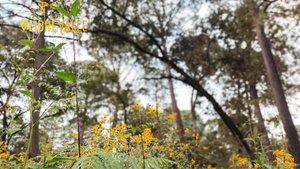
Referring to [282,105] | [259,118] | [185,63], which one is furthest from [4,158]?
[259,118]

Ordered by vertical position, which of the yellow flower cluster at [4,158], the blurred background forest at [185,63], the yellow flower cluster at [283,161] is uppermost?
the blurred background forest at [185,63]

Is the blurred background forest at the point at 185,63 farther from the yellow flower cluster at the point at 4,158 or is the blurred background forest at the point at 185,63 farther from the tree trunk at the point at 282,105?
the yellow flower cluster at the point at 4,158

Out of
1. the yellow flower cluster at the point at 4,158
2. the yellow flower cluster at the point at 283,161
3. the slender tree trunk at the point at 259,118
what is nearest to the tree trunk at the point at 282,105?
the slender tree trunk at the point at 259,118

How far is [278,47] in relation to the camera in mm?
7867

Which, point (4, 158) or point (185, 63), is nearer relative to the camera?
point (4, 158)

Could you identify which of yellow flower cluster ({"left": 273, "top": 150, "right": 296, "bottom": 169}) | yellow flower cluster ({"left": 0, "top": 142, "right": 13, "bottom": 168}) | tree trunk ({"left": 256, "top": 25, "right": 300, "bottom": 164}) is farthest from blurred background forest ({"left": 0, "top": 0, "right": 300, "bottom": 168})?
yellow flower cluster ({"left": 273, "top": 150, "right": 296, "bottom": 169})

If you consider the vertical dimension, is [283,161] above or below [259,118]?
below

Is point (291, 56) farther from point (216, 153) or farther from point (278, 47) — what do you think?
point (216, 153)

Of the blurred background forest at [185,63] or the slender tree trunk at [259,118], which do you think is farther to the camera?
the slender tree trunk at [259,118]

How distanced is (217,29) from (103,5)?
3487mm

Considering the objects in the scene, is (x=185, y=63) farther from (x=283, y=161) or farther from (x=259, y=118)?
(x=283, y=161)

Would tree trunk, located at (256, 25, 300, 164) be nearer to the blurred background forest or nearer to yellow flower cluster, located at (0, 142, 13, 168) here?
the blurred background forest

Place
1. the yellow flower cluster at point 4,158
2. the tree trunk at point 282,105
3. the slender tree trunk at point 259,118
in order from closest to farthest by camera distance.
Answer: the yellow flower cluster at point 4,158
the tree trunk at point 282,105
the slender tree trunk at point 259,118

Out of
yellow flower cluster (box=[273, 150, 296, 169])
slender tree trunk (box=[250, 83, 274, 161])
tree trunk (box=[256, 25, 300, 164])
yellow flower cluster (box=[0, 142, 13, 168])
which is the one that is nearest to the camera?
yellow flower cluster (box=[0, 142, 13, 168])
